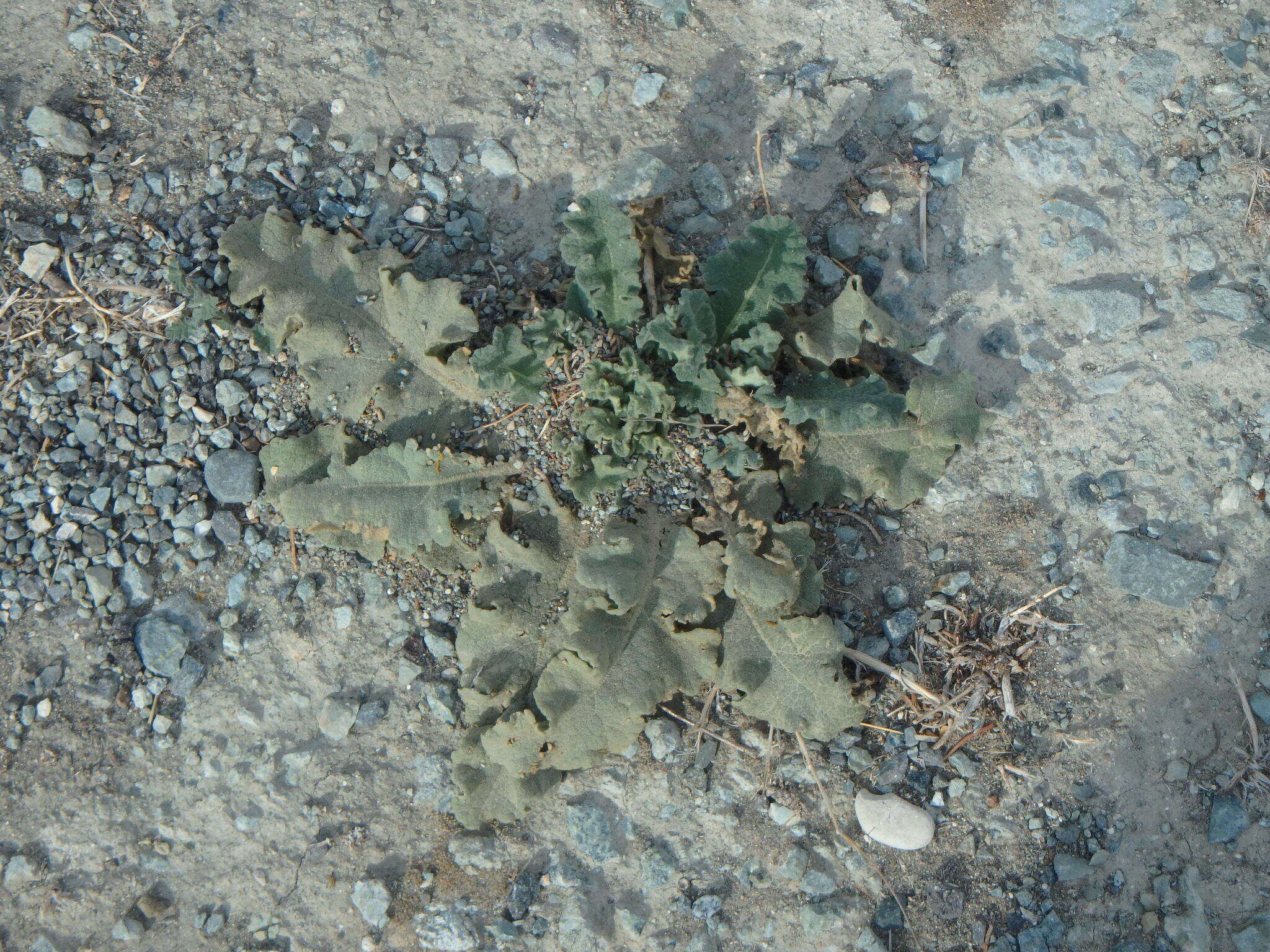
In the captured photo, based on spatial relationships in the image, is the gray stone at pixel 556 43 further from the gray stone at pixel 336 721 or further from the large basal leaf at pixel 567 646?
the gray stone at pixel 336 721

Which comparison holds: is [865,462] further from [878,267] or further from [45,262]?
[45,262]

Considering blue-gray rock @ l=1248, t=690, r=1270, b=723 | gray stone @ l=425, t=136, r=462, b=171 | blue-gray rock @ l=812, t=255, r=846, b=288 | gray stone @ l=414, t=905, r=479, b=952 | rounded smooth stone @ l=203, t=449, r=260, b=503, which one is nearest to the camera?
gray stone @ l=414, t=905, r=479, b=952

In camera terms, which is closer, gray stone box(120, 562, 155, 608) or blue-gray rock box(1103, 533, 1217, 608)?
blue-gray rock box(1103, 533, 1217, 608)

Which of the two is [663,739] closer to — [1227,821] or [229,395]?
[1227,821]

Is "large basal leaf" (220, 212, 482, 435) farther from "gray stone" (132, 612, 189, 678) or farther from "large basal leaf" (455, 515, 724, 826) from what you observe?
"gray stone" (132, 612, 189, 678)

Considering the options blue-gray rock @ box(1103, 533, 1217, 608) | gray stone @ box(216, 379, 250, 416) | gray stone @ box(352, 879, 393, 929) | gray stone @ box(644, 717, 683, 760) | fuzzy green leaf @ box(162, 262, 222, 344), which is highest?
blue-gray rock @ box(1103, 533, 1217, 608)

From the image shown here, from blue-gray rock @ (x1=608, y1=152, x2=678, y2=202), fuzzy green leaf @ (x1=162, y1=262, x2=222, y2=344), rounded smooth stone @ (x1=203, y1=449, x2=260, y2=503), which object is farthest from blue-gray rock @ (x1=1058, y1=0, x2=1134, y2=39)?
rounded smooth stone @ (x1=203, y1=449, x2=260, y2=503)
